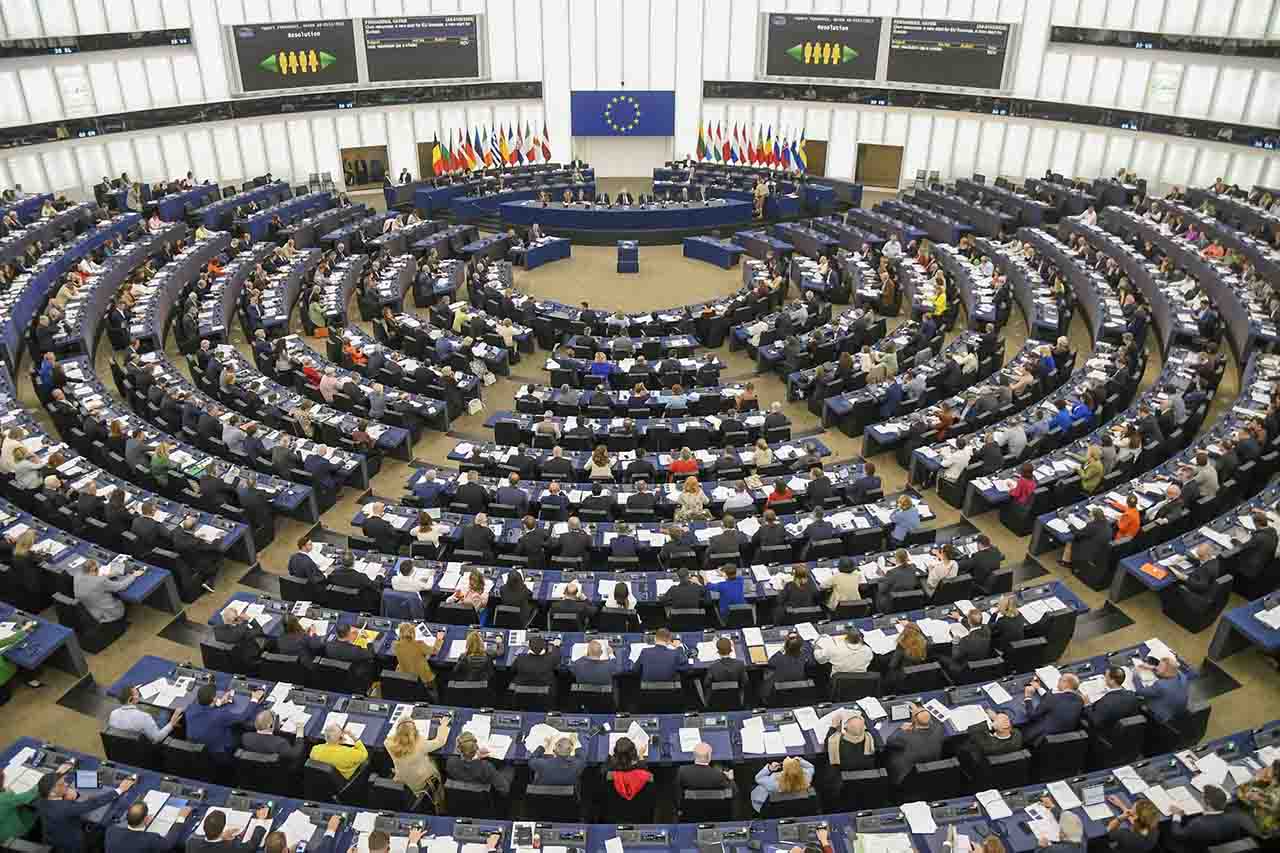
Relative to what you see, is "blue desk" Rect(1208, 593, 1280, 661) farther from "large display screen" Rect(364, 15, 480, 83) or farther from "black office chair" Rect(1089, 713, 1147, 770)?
"large display screen" Rect(364, 15, 480, 83)

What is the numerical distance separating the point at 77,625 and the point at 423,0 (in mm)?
35282

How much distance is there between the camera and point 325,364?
2181 centimetres

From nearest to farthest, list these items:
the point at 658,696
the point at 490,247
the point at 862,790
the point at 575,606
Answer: the point at 862,790, the point at 658,696, the point at 575,606, the point at 490,247

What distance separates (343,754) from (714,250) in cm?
2632

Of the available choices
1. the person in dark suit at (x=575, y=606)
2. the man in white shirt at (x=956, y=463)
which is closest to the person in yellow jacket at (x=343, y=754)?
the person in dark suit at (x=575, y=606)

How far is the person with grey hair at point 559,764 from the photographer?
1005cm

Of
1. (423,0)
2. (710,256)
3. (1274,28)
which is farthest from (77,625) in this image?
(1274,28)

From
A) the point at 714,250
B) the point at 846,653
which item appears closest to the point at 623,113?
the point at 714,250

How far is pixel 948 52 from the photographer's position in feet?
131

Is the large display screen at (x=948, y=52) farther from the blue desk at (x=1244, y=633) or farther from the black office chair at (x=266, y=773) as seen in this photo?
the black office chair at (x=266, y=773)

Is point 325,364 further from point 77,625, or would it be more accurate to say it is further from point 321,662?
point 321,662

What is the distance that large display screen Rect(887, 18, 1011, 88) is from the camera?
128 ft

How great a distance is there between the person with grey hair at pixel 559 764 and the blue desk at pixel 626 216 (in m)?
27.7

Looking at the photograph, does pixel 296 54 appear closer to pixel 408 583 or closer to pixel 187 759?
pixel 408 583
